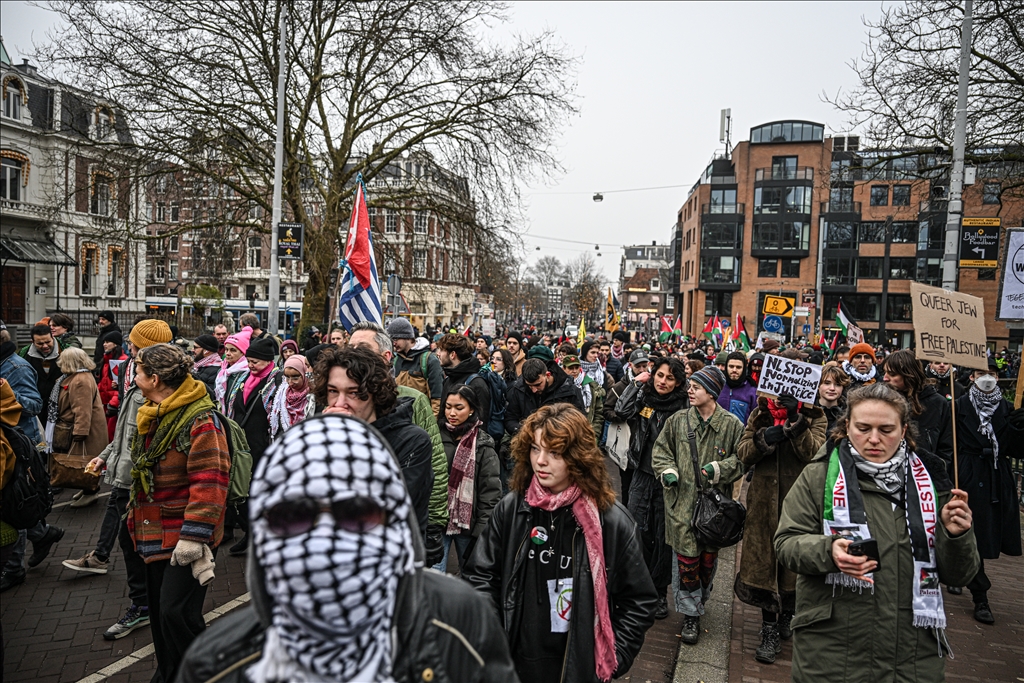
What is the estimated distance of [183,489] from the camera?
11.9ft

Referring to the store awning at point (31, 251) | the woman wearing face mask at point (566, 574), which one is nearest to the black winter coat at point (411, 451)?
the woman wearing face mask at point (566, 574)

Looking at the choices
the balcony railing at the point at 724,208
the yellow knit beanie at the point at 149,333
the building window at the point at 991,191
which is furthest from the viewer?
the balcony railing at the point at 724,208

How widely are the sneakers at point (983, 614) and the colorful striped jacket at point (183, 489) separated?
5700 mm

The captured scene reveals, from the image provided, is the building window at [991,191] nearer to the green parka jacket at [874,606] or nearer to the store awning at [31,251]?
the green parka jacket at [874,606]

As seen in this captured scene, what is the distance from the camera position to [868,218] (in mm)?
57188

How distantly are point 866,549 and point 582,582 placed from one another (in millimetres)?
1082

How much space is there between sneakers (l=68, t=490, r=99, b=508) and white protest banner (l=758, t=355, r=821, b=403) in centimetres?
720

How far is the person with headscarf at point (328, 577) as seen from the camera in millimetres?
1210

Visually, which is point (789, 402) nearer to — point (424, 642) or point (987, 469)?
point (987, 469)

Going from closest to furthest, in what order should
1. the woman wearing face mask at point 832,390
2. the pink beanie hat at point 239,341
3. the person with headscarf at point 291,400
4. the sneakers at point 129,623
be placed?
the sneakers at point 129,623 → the woman wearing face mask at point 832,390 → the person with headscarf at point 291,400 → the pink beanie hat at point 239,341

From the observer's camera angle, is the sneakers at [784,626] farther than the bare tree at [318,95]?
No

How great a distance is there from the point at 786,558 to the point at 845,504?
0.33 meters

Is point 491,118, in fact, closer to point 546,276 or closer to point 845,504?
point 845,504

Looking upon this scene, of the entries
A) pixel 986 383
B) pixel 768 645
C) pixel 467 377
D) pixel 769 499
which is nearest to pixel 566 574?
pixel 769 499
